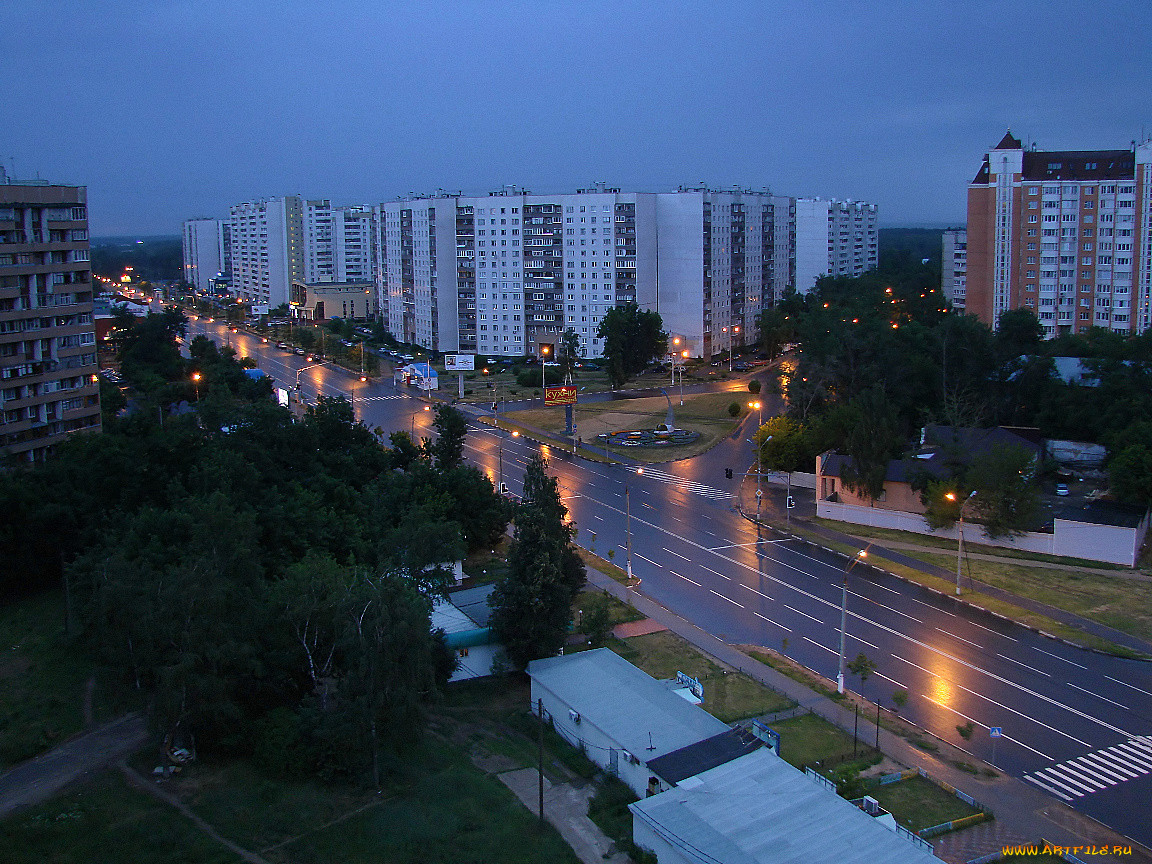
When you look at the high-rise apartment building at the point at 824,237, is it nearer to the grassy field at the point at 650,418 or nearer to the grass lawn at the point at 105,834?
the grassy field at the point at 650,418

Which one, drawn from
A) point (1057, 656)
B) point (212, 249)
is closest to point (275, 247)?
point (212, 249)

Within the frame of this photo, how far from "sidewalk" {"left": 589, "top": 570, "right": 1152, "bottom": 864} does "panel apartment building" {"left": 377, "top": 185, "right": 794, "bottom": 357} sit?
56585 mm

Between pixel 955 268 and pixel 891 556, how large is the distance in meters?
69.1

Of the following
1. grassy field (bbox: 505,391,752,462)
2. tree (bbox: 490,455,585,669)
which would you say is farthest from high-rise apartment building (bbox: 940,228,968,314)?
tree (bbox: 490,455,585,669)

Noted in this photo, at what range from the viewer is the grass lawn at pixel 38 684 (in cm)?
2081

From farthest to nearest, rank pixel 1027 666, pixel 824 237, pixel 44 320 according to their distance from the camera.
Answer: pixel 824 237, pixel 44 320, pixel 1027 666

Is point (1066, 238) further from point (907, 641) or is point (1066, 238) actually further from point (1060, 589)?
point (907, 641)

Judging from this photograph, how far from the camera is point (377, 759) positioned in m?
20.0

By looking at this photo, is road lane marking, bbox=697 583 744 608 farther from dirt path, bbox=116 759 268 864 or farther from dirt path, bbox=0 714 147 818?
dirt path, bbox=0 714 147 818

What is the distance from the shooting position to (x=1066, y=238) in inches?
2530

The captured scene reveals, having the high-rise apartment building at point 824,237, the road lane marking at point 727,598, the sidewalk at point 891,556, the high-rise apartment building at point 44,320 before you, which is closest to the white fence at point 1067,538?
the sidewalk at point 891,556

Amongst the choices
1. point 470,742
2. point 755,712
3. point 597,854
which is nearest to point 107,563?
point 470,742

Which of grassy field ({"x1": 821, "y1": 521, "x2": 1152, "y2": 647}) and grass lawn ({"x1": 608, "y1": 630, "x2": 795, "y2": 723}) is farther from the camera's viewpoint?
grassy field ({"x1": 821, "y1": 521, "x2": 1152, "y2": 647})

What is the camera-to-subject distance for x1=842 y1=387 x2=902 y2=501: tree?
38.4 m
